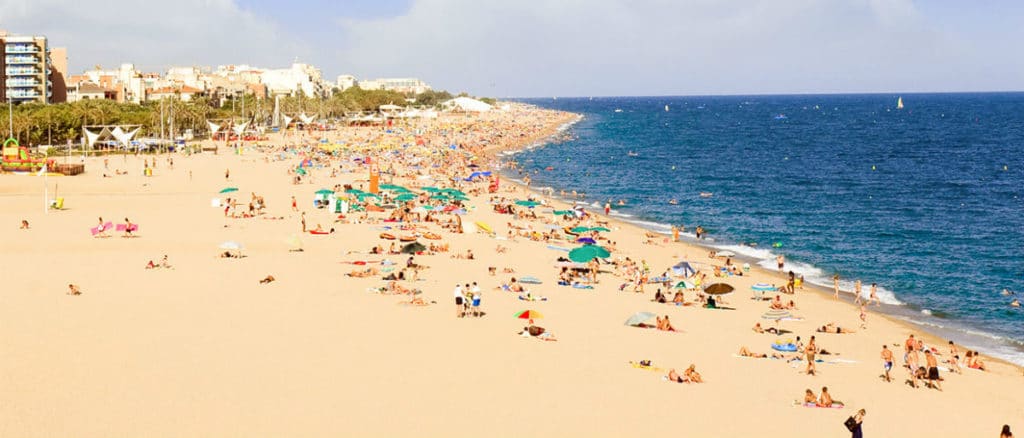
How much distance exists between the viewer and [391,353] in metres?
17.1

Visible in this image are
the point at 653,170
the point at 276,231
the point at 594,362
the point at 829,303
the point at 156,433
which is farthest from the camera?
the point at 653,170

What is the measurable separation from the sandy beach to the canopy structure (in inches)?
1004

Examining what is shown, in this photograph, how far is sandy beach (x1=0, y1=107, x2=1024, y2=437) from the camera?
13945mm

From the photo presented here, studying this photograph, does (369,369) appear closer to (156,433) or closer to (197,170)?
(156,433)

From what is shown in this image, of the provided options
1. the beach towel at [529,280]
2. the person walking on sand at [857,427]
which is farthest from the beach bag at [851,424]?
the beach towel at [529,280]

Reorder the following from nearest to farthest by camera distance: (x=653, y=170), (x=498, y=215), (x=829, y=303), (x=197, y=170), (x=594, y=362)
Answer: (x=594, y=362) < (x=829, y=303) < (x=498, y=215) < (x=197, y=170) < (x=653, y=170)

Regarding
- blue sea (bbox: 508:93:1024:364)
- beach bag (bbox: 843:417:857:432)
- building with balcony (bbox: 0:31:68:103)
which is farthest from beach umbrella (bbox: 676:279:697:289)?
building with balcony (bbox: 0:31:68:103)

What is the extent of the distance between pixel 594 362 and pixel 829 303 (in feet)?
34.0

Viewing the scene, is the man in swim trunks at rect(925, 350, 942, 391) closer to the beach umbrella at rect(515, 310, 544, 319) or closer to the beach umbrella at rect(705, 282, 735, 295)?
the beach umbrella at rect(705, 282, 735, 295)

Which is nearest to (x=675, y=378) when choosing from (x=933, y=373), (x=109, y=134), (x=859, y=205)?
(x=933, y=373)

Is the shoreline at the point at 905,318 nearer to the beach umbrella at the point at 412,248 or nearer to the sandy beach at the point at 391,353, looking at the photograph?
the sandy beach at the point at 391,353

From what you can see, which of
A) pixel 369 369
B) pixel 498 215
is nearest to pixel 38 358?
pixel 369 369

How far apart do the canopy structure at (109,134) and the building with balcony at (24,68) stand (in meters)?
35.0

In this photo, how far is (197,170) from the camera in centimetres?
5172
